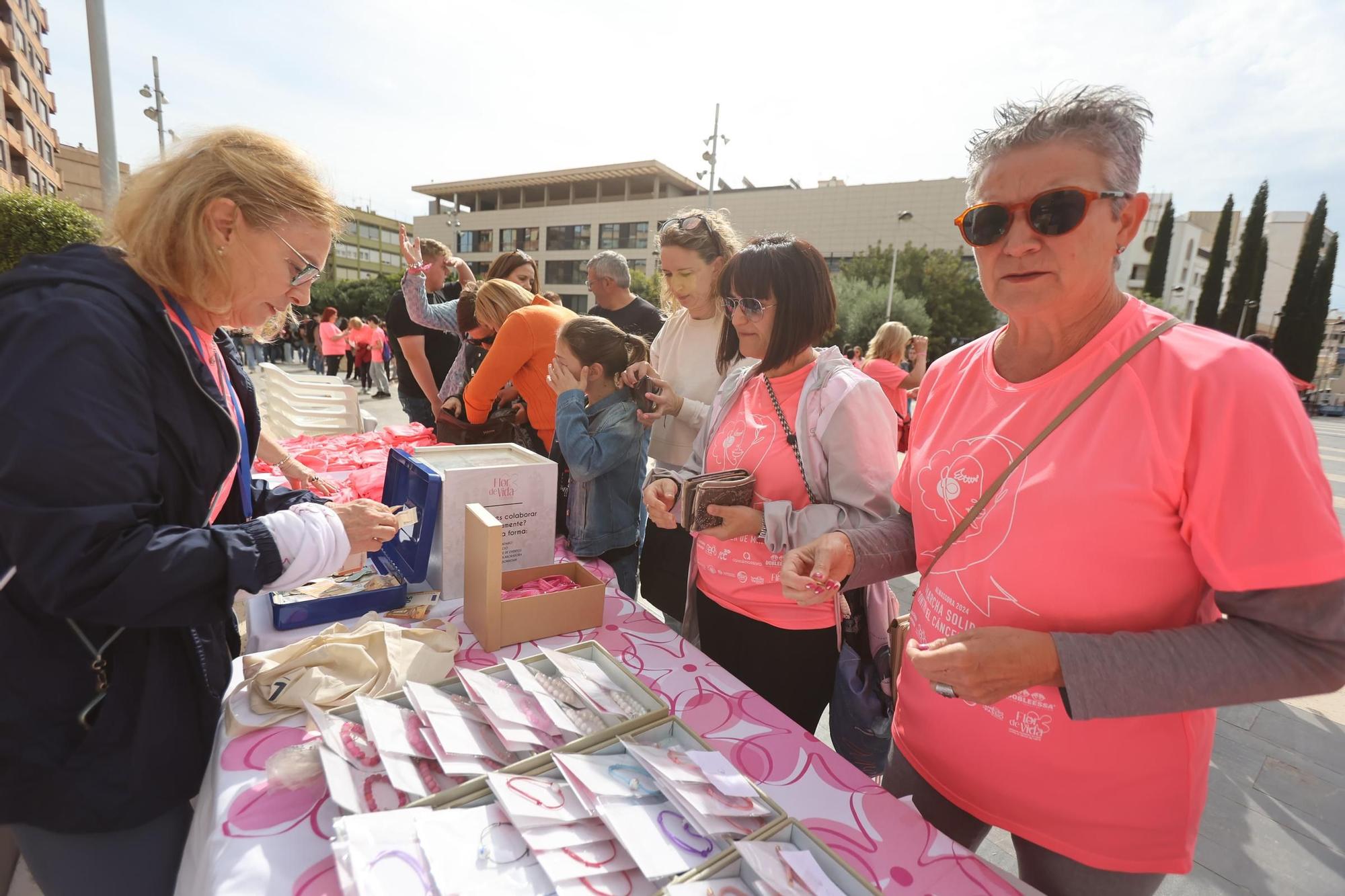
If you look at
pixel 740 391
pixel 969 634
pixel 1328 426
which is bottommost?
pixel 1328 426

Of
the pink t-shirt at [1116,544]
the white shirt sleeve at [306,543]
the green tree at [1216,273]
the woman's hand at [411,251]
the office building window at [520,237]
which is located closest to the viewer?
the pink t-shirt at [1116,544]

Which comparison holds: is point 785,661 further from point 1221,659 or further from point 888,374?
point 888,374

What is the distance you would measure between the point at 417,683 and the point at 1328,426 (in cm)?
3559

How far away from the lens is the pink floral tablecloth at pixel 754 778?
0.89m

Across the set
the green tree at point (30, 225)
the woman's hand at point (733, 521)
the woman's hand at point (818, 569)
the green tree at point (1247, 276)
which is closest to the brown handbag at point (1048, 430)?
the woman's hand at point (818, 569)

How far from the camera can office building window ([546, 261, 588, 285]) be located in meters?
50.2

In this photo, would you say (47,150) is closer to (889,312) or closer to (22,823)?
(889,312)

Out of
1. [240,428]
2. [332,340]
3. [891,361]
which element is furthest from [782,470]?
[332,340]

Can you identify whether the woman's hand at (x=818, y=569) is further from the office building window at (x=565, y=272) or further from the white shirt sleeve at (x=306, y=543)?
the office building window at (x=565, y=272)

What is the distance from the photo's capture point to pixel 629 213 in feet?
159

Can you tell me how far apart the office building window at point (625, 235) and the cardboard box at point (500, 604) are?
4765 centimetres

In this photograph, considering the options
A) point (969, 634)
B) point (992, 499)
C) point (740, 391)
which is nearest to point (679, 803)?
point (969, 634)

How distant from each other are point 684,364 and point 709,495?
1.19 meters

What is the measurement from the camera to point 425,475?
1672 millimetres
